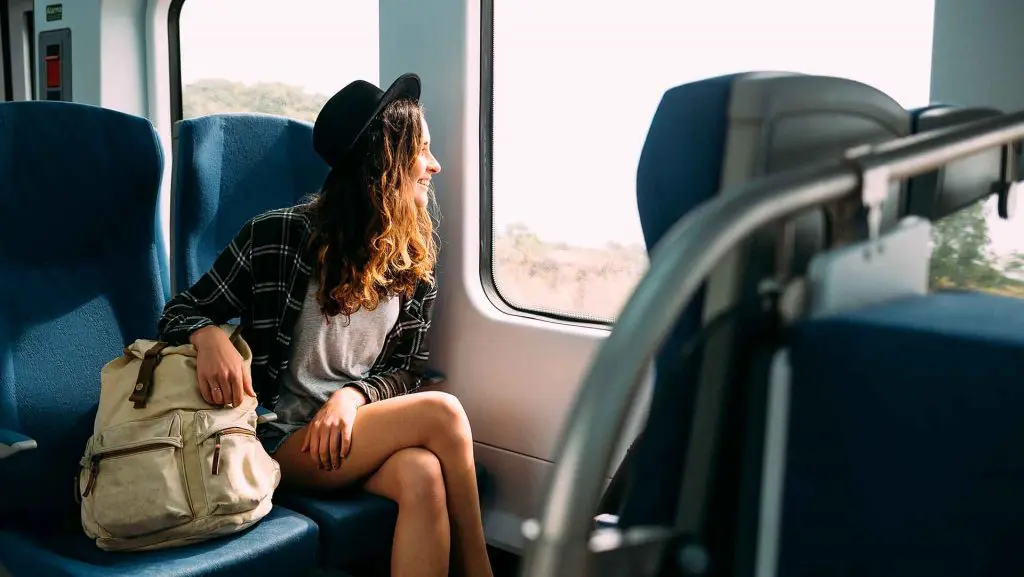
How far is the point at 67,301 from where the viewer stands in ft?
6.49

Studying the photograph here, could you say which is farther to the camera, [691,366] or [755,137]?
[755,137]

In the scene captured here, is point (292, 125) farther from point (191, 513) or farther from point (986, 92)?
point (986, 92)

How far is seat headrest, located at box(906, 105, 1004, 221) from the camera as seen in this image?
0.92m

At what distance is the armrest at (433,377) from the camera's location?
7.90 feet

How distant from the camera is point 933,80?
1637mm

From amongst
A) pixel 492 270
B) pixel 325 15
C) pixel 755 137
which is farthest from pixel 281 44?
pixel 755 137

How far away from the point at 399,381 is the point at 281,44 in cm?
159

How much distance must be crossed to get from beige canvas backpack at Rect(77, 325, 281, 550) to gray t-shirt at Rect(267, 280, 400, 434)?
273mm

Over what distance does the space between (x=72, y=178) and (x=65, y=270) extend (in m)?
0.21

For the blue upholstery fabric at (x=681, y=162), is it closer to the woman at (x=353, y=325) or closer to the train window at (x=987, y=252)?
the train window at (x=987, y=252)

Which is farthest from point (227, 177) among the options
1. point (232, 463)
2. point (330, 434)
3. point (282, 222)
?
point (232, 463)

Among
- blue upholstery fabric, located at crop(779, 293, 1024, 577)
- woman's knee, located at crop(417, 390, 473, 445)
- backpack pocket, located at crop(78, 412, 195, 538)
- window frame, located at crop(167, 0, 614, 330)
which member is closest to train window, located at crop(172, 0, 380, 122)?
window frame, located at crop(167, 0, 614, 330)

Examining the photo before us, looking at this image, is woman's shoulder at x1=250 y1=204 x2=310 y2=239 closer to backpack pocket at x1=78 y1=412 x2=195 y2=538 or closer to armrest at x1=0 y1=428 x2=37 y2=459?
backpack pocket at x1=78 y1=412 x2=195 y2=538

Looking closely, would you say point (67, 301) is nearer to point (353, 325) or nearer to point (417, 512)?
point (353, 325)
